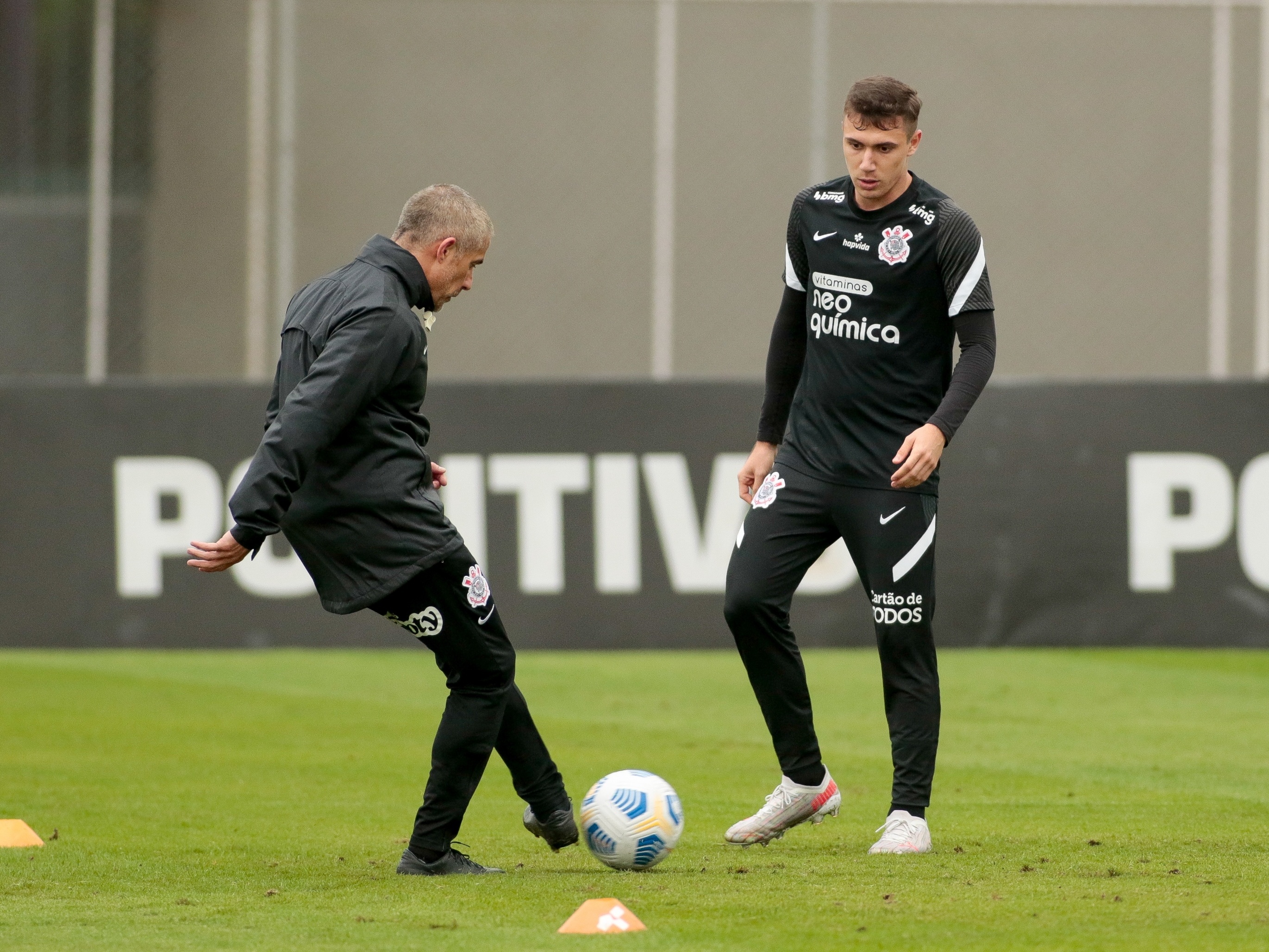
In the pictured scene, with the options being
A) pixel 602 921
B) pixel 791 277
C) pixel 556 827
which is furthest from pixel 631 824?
pixel 791 277

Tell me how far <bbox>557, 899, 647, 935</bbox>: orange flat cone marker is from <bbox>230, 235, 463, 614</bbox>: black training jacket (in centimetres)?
101

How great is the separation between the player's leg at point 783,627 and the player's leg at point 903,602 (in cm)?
12

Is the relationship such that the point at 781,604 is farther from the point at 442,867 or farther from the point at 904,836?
the point at 442,867

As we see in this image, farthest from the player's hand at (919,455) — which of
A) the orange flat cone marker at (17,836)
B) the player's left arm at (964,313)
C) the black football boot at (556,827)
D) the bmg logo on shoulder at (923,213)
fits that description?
the orange flat cone marker at (17,836)

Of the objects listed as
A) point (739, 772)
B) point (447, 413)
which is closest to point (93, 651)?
point (447, 413)

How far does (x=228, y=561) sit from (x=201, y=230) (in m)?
9.31

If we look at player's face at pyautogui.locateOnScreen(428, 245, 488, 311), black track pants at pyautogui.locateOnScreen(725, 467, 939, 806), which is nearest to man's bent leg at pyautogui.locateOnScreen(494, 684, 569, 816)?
black track pants at pyautogui.locateOnScreen(725, 467, 939, 806)

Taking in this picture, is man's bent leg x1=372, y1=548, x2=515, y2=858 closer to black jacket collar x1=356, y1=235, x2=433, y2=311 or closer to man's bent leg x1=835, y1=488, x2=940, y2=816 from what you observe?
black jacket collar x1=356, y1=235, x2=433, y2=311

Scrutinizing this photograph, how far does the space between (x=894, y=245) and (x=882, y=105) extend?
40 cm

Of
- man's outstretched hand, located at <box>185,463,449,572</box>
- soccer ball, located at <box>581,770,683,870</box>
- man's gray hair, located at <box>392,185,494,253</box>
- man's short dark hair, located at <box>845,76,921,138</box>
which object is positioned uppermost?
man's short dark hair, located at <box>845,76,921,138</box>

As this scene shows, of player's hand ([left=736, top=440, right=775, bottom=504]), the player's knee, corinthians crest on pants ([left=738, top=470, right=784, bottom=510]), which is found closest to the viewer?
the player's knee

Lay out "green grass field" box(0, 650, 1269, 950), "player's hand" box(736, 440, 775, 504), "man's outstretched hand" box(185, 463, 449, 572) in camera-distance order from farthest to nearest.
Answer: "player's hand" box(736, 440, 775, 504), "man's outstretched hand" box(185, 463, 449, 572), "green grass field" box(0, 650, 1269, 950)

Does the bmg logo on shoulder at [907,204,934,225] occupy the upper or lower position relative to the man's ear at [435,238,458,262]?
upper

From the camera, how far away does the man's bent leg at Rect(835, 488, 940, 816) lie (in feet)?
17.5
